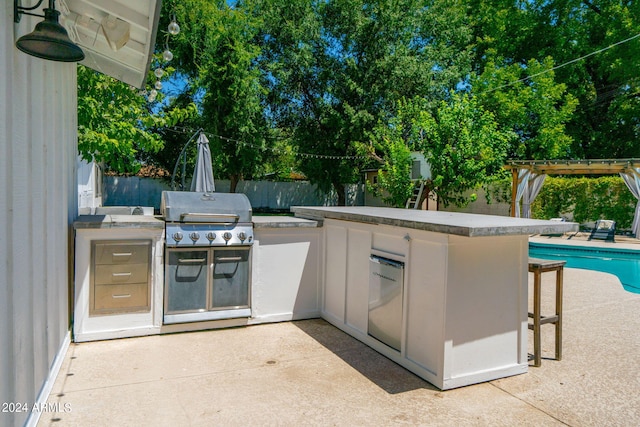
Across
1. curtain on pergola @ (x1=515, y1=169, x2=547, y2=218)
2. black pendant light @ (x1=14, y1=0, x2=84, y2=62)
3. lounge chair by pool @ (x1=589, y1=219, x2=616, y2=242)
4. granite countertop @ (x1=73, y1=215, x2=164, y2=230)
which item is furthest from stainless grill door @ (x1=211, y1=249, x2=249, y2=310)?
curtain on pergola @ (x1=515, y1=169, x2=547, y2=218)

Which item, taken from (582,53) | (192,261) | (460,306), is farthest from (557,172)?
(192,261)

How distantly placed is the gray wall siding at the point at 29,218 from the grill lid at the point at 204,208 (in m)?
0.91

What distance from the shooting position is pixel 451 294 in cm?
298

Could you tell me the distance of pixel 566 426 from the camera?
2.52 metres

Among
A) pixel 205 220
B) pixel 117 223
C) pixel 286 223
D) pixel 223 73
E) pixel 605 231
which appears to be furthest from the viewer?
pixel 223 73

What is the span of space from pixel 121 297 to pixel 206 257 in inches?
32.9

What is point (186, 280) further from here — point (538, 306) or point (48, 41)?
point (538, 306)

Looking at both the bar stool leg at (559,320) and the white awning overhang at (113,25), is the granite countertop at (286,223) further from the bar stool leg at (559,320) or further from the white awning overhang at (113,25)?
the bar stool leg at (559,320)

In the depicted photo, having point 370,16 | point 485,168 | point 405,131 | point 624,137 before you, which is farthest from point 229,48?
point 624,137

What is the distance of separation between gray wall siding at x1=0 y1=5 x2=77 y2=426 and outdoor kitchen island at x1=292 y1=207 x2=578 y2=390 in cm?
239

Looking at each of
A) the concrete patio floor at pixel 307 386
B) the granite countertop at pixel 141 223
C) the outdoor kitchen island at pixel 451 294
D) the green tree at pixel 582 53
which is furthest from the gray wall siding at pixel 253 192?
the outdoor kitchen island at pixel 451 294

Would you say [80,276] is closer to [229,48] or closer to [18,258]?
[18,258]

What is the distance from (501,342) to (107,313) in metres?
3.39

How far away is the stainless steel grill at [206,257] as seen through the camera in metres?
4.01
